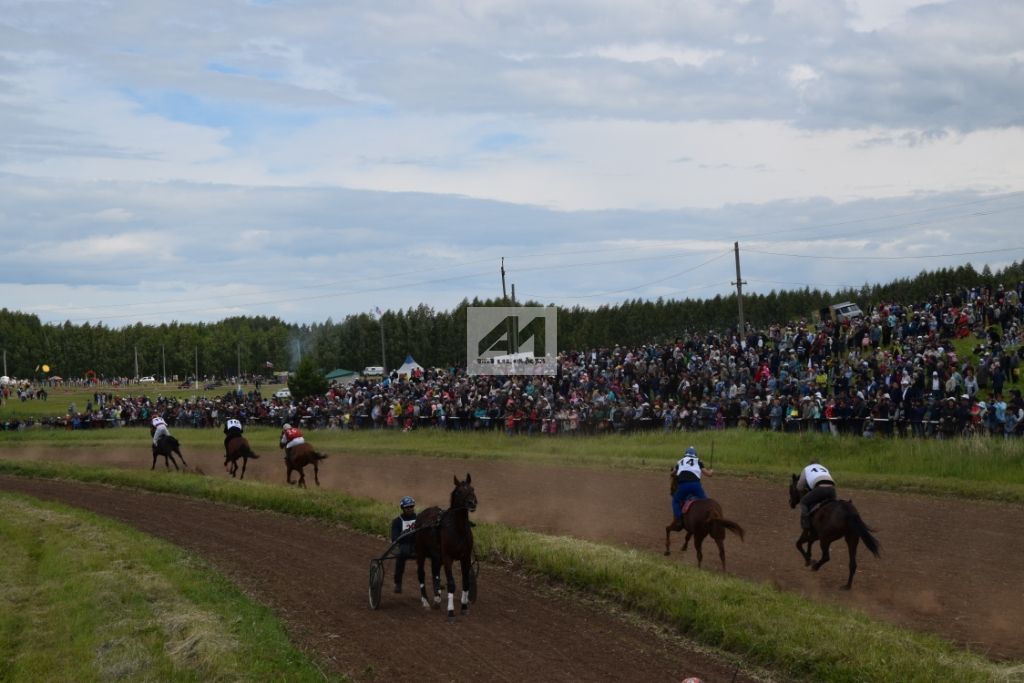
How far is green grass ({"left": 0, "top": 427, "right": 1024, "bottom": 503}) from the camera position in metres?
24.9

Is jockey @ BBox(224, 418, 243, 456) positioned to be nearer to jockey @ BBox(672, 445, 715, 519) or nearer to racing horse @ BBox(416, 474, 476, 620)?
jockey @ BBox(672, 445, 715, 519)

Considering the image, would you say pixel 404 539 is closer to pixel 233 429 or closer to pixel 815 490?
pixel 815 490

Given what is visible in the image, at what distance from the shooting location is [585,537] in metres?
20.6

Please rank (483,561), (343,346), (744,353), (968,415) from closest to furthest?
(483,561)
(968,415)
(744,353)
(343,346)

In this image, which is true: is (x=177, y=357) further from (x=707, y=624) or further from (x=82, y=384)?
(x=707, y=624)

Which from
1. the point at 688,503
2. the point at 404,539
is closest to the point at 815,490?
the point at 688,503

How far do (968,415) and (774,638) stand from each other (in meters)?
17.5

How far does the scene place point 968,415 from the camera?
2697cm

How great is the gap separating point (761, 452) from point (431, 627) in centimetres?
1876

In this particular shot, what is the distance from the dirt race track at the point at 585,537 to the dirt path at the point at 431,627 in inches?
1.3

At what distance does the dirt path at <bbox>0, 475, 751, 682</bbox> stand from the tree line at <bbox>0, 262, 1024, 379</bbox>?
98.5 ft

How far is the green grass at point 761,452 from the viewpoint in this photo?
2491 centimetres

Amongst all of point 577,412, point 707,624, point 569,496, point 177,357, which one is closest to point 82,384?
point 177,357

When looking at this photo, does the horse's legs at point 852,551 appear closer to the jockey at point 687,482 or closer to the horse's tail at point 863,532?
the horse's tail at point 863,532
